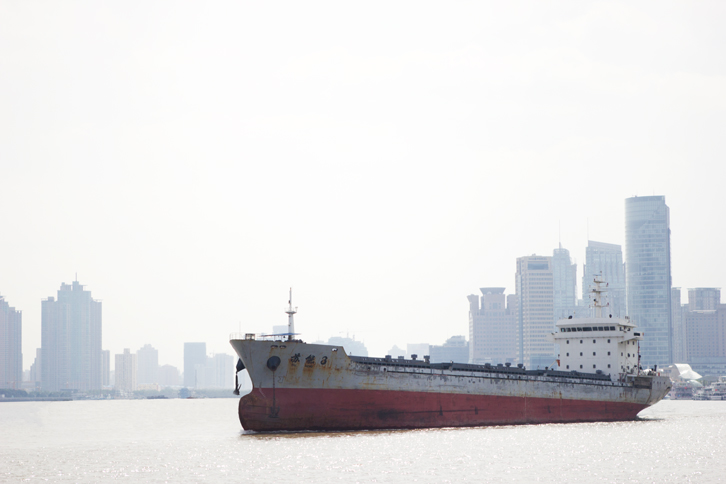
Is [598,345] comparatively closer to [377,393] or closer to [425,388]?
[425,388]

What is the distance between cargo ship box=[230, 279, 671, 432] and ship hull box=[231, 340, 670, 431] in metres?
0.05

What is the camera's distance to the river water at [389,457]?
33.1 metres

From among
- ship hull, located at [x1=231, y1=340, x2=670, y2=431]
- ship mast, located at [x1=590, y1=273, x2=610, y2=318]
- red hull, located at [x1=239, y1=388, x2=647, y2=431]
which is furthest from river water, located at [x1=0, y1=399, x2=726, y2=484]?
ship mast, located at [x1=590, y1=273, x2=610, y2=318]

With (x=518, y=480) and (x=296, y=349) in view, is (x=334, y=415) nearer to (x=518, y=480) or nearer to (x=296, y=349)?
(x=296, y=349)

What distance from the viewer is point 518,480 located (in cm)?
3238

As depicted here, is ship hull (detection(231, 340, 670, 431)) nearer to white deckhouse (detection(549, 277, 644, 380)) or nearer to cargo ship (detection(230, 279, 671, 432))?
cargo ship (detection(230, 279, 671, 432))

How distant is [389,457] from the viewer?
36938mm

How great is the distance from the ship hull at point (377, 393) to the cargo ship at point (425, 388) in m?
0.05

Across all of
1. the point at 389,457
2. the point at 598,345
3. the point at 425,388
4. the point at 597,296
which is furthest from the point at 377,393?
the point at 597,296

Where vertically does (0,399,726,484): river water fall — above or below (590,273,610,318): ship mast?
below

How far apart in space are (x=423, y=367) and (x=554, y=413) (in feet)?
38.4

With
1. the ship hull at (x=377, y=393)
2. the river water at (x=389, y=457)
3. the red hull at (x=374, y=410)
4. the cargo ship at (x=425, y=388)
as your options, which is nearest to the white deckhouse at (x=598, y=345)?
Result: the cargo ship at (x=425, y=388)

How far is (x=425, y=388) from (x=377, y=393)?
3.32 meters

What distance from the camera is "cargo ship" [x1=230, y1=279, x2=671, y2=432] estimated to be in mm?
44688
